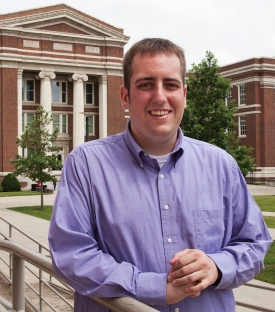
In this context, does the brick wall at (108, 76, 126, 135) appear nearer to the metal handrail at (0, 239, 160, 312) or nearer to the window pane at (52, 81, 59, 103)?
the window pane at (52, 81, 59, 103)

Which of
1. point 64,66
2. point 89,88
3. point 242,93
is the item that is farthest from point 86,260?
point 242,93

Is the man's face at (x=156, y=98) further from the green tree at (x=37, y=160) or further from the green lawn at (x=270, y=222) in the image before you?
the green tree at (x=37, y=160)

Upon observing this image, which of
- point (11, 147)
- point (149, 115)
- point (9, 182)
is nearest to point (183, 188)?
point (149, 115)

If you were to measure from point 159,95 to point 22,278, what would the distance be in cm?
234

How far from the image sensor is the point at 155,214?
2525 mm

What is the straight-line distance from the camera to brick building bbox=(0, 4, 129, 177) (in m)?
52.7

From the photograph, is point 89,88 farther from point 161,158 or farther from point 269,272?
point 161,158

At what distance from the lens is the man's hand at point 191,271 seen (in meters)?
2.31

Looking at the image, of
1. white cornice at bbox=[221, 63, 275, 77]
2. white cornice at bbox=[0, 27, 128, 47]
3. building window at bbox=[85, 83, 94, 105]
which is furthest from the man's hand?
building window at bbox=[85, 83, 94, 105]

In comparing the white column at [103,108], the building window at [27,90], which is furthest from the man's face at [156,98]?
the white column at [103,108]

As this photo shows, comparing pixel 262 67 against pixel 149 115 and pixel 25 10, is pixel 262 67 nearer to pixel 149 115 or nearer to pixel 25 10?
pixel 25 10

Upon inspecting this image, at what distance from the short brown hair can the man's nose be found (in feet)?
0.56

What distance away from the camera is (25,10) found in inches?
2080

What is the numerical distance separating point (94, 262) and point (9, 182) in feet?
148
